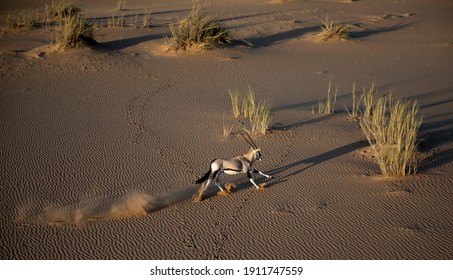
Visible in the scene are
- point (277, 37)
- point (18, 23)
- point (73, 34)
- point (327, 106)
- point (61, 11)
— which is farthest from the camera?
point (61, 11)

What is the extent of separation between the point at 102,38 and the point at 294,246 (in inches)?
334

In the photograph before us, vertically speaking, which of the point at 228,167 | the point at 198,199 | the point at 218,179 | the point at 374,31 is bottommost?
the point at 198,199

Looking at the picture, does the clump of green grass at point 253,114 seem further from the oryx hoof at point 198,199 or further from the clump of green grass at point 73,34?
the clump of green grass at point 73,34

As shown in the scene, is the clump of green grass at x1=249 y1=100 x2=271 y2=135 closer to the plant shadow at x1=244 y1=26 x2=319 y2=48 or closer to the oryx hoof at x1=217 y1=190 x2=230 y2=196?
the oryx hoof at x1=217 y1=190 x2=230 y2=196

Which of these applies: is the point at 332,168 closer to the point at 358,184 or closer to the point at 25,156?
the point at 358,184

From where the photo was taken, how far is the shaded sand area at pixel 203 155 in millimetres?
3723

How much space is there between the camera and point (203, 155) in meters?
5.20

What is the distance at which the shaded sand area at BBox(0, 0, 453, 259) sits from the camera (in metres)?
3.72

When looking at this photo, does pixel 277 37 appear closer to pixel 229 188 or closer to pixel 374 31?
pixel 374 31

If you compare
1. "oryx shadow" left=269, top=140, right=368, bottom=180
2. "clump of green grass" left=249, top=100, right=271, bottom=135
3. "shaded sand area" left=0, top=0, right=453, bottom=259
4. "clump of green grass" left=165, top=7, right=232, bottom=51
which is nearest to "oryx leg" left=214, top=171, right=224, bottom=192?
"shaded sand area" left=0, top=0, right=453, bottom=259

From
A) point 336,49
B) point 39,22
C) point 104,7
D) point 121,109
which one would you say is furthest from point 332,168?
point 104,7

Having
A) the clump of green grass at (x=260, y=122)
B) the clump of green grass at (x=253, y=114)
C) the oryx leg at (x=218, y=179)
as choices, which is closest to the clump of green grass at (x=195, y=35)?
the clump of green grass at (x=253, y=114)

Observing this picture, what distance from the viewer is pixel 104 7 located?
16109 millimetres

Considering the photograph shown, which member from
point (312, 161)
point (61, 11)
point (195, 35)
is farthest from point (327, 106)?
point (61, 11)
